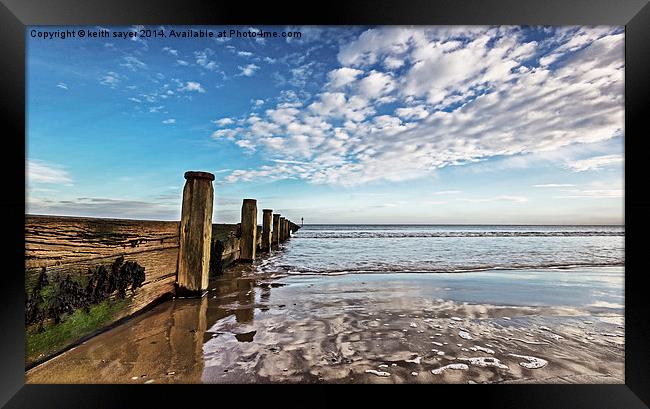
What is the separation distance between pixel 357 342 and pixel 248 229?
212 inches

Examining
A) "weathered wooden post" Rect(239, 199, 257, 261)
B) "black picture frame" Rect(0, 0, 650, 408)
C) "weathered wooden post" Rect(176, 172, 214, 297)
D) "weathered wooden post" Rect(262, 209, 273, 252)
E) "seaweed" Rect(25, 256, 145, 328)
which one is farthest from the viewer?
"weathered wooden post" Rect(262, 209, 273, 252)

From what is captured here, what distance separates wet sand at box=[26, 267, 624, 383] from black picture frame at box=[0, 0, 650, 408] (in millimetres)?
83

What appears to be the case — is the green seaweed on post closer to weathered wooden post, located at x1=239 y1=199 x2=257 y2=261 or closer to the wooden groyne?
the wooden groyne

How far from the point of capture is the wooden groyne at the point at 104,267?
189 centimetres

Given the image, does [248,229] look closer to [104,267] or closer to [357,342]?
[104,267]

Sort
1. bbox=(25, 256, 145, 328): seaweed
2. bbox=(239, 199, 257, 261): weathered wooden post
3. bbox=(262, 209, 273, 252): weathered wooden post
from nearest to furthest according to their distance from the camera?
bbox=(25, 256, 145, 328): seaweed
bbox=(239, 199, 257, 261): weathered wooden post
bbox=(262, 209, 273, 252): weathered wooden post

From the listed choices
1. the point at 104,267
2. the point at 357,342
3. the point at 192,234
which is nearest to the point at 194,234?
the point at 192,234

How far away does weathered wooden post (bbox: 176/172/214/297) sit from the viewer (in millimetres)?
3602

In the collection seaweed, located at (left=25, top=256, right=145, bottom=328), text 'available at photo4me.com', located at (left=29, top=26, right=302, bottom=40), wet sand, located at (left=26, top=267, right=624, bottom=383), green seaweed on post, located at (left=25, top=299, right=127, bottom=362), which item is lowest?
wet sand, located at (left=26, top=267, right=624, bottom=383)

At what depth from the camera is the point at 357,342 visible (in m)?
2.34

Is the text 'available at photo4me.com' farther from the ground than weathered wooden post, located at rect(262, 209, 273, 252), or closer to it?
farther from the ground

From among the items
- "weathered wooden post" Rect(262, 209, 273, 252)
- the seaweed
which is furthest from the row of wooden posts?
"weathered wooden post" Rect(262, 209, 273, 252)
